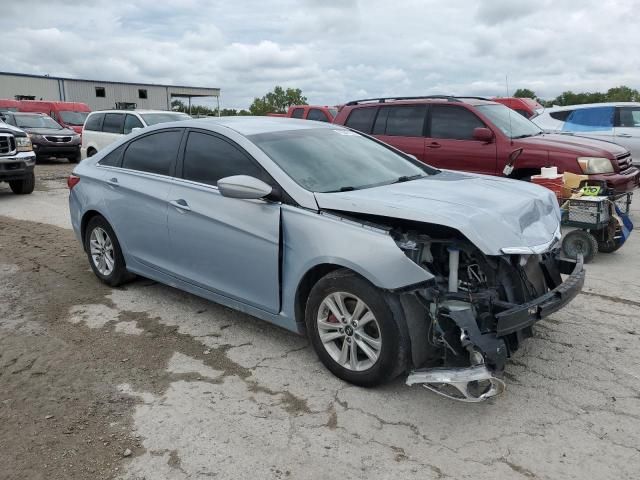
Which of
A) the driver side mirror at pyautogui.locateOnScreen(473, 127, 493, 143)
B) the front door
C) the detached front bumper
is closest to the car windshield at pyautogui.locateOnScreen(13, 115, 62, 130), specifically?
the driver side mirror at pyautogui.locateOnScreen(473, 127, 493, 143)

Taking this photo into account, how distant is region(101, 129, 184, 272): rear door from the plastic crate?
4160 mm

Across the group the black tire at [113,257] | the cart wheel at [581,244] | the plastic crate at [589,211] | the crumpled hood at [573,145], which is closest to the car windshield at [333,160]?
the black tire at [113,257]

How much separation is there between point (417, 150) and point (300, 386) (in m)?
5.94

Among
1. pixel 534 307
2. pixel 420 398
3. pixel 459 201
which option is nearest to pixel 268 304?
pixel 420 398

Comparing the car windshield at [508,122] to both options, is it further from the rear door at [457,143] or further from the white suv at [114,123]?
the white suv at [114,123]

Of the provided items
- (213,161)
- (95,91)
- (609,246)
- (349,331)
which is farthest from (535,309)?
(95,91)

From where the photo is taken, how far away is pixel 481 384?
325 cm

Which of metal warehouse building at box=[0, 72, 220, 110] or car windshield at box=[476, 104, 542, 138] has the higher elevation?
metal warehouse building at box=[0, 72, 220, 110]

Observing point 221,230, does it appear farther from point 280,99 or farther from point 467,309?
point 280,99

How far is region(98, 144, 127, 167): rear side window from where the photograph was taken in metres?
5.28

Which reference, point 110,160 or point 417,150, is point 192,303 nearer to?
point 110,160

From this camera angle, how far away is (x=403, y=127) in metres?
9.05

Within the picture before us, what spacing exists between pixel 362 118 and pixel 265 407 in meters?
6.92

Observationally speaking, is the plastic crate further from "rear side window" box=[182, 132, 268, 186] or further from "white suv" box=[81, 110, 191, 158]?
"white suv" box=[81, 110, 191, 158]
